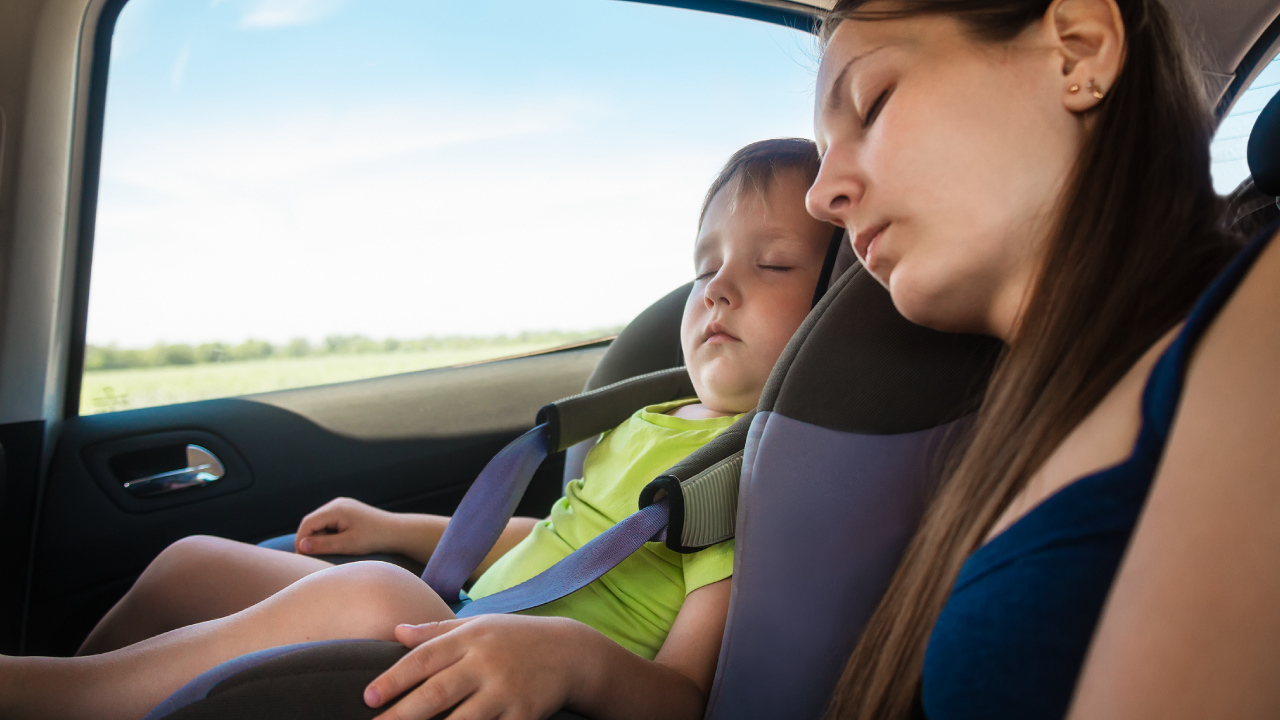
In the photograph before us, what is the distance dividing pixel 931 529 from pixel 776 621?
0.67 ft

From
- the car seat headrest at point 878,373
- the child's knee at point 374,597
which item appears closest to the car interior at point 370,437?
the car seat headrest at point 878,373

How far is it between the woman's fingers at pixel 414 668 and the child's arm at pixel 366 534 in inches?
30.3

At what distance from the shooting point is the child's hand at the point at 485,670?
0.73 meters

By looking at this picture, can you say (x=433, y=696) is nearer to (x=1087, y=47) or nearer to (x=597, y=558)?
(x=597, y=558)

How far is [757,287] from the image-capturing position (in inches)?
52.3

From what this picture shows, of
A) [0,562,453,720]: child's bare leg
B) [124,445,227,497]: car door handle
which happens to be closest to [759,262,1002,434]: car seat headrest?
[0,562,453,720]: child's bare leg

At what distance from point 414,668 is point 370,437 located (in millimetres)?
1397

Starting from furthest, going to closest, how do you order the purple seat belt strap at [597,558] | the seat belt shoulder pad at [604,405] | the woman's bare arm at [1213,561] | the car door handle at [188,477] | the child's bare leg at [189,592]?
the car door handle at [188,477], the seat belt shoulder pad at [604,405], the child's bare leg at [189,592], the purple seat belt strap at [597,558], the woman's bare arm at [1213,561]

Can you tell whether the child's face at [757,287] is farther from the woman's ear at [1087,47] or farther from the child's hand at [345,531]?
the child's hand at [345,531]

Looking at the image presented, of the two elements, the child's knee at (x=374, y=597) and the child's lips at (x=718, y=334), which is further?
the child's lips at (x=718, y=334)

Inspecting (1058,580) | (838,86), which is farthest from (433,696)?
(838,86)

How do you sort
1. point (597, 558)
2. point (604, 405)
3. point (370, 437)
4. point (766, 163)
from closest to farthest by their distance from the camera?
point (597, 558) < point (766, 163) < point (604, 405) < point (370, 437)

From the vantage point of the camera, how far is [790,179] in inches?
52.9

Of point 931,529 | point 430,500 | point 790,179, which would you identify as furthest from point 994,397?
point 430,500
